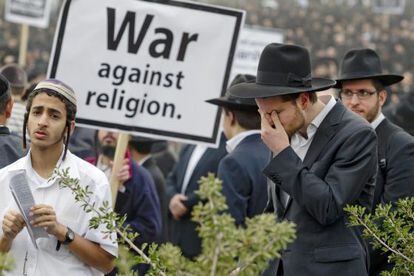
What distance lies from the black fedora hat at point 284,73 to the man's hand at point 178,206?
167 inches

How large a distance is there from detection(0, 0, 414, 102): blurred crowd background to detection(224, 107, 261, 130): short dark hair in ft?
53.9

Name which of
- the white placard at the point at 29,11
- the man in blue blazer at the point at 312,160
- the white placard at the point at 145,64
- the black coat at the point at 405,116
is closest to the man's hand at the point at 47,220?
the man in blue blazer at the point at 312,160

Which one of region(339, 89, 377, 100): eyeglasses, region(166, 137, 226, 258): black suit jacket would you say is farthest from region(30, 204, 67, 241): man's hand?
region(166, 137, 226, 258): black suit jacket

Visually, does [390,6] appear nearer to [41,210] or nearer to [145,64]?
[145,64]

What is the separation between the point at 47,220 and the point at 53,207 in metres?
0.17

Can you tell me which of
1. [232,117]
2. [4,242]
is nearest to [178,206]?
[232,117]

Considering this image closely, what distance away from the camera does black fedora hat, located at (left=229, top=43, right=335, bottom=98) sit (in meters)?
5.57

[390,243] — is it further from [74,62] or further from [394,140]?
[74,62]

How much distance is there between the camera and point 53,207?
5.27 meters

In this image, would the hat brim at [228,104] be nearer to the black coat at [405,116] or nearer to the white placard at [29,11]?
the black coat at [405,116]

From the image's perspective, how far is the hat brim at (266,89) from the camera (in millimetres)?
5438

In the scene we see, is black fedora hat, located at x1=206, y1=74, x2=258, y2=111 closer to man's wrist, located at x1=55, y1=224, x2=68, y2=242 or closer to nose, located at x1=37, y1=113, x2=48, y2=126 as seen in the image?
nose, located at x1=37, y1=113, x2=48, y2=126

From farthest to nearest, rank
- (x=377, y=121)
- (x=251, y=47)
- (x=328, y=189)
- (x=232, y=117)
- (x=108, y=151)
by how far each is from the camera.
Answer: (x=251, y=47)
(x=108, y=151)
(x=232, y=117)
(x=377, y=121)
(x=328, y=189)

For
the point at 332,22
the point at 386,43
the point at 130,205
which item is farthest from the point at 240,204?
the point at 332,22
